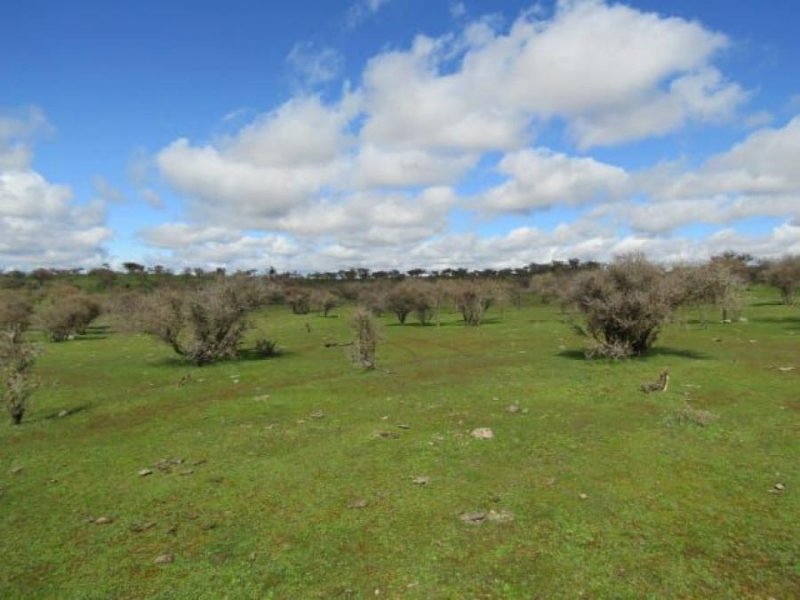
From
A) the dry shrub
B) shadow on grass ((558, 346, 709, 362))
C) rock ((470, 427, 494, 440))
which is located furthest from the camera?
the dry shrub

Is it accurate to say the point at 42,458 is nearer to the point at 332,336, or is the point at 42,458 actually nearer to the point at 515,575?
the point at 515,575

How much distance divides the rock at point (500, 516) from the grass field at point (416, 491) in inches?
2.2

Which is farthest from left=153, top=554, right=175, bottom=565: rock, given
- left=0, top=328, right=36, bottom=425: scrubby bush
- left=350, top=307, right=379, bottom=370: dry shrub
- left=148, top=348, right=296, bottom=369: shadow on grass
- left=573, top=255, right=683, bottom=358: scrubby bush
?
left=148, top=348, right=296, bottom=369: shadow on grass

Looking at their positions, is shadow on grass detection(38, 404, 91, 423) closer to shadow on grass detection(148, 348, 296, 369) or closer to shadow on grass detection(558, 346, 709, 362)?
shadow on grass detection(148, 348, 296, 369)

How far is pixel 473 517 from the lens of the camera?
12023mm

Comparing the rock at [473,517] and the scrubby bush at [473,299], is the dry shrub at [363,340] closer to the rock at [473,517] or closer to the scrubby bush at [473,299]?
the rock at [473,517]

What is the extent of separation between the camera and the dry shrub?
116ft

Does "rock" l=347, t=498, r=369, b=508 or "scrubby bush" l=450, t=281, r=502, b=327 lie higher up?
"scrubby bush" l=450, t=281, r=502, b=327

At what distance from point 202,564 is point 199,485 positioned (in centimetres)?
449

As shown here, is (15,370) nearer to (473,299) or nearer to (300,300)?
(473,299)

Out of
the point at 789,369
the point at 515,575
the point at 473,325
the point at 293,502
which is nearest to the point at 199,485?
the point at 293,502

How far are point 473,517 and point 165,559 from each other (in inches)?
251

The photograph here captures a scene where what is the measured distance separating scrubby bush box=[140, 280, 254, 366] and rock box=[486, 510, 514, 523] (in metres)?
34.8

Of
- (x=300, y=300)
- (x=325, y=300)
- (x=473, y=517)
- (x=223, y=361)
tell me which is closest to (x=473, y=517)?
(x=473, y=517)
